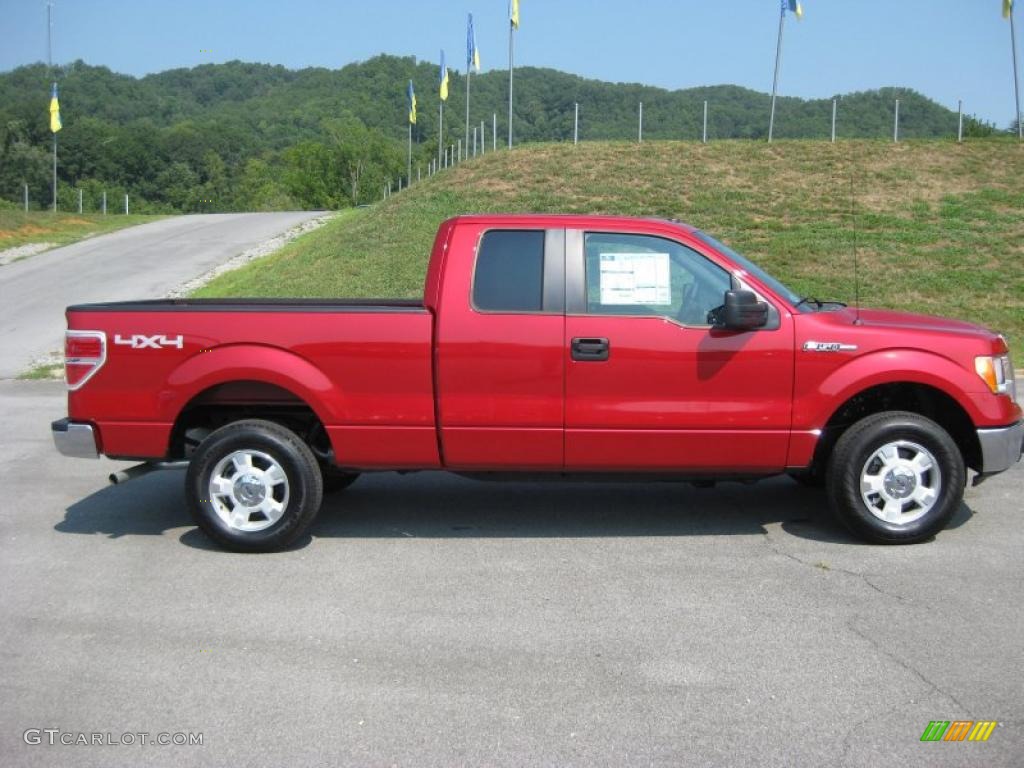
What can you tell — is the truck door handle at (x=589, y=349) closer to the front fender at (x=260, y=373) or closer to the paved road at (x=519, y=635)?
the paved road at (x=519, y=635)

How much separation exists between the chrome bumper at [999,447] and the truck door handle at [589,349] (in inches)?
88.4

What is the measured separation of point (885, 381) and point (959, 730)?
2565mm

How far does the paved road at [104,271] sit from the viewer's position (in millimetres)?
17266

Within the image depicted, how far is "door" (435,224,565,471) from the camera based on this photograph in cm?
611

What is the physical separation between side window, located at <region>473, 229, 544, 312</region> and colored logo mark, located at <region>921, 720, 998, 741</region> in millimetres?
3124

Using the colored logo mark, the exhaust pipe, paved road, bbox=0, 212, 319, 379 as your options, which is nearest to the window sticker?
the exhaust pipe

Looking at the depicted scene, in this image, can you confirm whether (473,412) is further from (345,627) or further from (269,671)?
(269,671)

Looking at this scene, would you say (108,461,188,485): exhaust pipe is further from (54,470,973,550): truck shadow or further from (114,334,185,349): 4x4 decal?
(114,334,185,349): 4x4 decal

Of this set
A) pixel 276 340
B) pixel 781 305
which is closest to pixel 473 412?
pixel 276 340

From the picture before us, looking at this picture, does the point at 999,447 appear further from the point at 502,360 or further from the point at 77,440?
the point at 77,440

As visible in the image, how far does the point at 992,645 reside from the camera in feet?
15.7

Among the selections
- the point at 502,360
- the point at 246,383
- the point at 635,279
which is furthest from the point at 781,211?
the point at 246,383

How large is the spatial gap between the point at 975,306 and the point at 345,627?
1631cm

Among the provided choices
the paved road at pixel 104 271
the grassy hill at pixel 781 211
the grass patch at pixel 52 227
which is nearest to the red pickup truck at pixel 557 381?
the paved road at pixel 104 271
